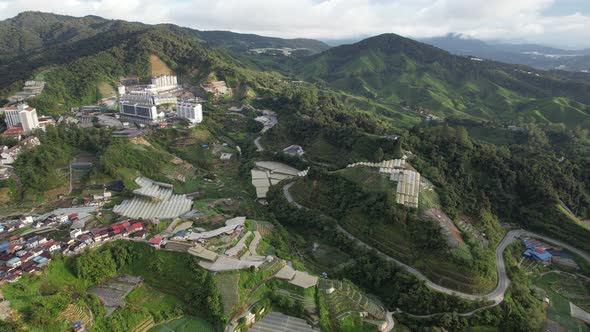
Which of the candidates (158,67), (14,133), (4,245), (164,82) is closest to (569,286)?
(4,245)

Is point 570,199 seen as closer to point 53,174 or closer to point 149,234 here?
point 149,234

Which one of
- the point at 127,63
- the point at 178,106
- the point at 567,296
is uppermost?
the point at 127,63

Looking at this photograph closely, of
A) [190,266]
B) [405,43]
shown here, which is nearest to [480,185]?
[190,266]

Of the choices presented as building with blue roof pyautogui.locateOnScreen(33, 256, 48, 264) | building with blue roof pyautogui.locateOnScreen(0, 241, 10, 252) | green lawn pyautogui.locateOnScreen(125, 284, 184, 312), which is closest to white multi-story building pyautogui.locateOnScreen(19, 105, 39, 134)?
building with blue roof pyautogui.locateOnScreen(0, 241, 10, 252)

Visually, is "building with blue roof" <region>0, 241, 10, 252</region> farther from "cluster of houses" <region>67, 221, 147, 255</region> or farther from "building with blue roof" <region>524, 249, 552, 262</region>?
"building with blue roof" <region>524, 249, 552, 262</region>

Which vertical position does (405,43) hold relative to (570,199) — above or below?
above

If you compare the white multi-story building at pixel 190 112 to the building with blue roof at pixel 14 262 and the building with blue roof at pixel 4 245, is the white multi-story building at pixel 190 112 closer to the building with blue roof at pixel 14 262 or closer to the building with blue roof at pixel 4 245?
the building with blue roof at pixel 4 245
